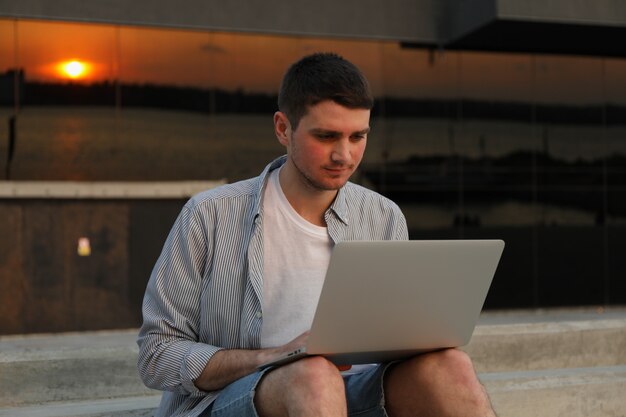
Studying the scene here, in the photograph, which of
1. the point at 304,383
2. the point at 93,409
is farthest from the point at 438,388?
the point at 93,409

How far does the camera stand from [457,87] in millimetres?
11531

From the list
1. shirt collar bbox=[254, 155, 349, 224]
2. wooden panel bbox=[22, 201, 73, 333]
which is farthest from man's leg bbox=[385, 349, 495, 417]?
wooden panel bbox=[22, 201, 73, 333]

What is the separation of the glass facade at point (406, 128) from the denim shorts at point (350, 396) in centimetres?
754

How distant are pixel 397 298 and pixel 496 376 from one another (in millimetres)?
2663

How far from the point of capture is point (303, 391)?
253 centimetres

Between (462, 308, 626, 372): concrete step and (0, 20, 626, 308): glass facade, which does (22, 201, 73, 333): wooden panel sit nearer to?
(0, 20, 626, 308): glass facade

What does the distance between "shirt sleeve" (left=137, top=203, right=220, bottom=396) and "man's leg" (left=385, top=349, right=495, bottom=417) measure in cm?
59

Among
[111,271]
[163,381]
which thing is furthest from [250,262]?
[111,271]

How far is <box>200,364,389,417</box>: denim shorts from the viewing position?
2.65m

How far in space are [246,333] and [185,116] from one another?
25.5ft

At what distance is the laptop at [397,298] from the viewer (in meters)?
2.50

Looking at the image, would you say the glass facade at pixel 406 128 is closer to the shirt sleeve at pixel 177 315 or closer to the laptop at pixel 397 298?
the shirt sleeve at pixel 177 315

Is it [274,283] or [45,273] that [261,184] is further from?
[45,273]

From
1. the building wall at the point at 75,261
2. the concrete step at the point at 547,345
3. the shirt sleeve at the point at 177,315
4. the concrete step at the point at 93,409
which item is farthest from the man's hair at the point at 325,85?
the building wall at the point at 75,261
